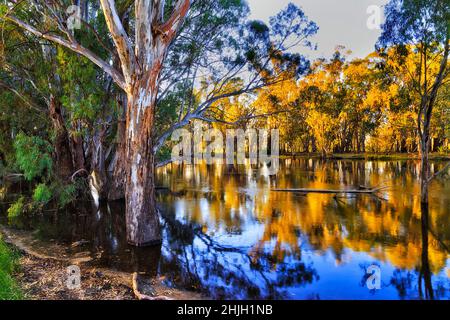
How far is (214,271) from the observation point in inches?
275

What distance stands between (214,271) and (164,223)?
4628mm

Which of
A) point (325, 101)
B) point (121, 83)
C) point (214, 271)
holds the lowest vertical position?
point (214, 271)

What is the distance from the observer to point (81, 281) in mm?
5945

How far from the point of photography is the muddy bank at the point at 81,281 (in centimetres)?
532

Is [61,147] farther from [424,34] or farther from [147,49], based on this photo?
[424,34]

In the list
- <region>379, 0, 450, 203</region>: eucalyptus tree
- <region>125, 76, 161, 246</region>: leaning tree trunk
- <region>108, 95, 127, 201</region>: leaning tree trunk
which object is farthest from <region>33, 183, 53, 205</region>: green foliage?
<region>379, 0, 450, 203</region>: eucalyptus tree

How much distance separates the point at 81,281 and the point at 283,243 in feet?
15.6

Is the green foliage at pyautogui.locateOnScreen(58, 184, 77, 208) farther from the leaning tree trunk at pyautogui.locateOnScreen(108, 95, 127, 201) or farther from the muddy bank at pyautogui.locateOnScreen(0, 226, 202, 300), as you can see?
the muddy bank at pyautogui.locateOnScreen(0, 226, 202, 300)

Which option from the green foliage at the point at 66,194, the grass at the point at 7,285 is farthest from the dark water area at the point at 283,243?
the grass at the point at 7,285

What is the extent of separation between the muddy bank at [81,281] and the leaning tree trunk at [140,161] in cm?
132

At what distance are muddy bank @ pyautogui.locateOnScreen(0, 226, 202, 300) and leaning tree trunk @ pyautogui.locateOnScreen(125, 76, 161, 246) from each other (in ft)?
4.32

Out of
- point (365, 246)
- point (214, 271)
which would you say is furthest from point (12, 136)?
point (365, 246)

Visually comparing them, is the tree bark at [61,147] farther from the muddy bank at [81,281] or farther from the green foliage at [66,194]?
the muddy bank at [81,281]
